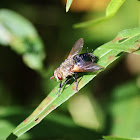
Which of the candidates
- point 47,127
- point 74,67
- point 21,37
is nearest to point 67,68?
point 74,67

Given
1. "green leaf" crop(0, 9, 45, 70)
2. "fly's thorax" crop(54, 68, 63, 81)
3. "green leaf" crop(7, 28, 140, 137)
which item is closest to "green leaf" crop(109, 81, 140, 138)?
"green leaf" crop(0, 9, 45, 70)

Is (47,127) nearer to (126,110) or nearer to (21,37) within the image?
(126,110)

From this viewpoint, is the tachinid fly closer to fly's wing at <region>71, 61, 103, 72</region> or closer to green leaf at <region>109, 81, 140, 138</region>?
fly's wing at <region>71, 61, 103, 72</region>

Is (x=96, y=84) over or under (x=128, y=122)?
over

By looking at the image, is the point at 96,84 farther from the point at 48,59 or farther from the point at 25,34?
the point at 25,34

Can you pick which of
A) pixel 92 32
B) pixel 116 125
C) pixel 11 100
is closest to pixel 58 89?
pixel 116 125

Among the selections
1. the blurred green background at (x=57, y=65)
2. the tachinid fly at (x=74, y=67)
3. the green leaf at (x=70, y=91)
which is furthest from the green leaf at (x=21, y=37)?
the green leaf at (x=70, y=91)
